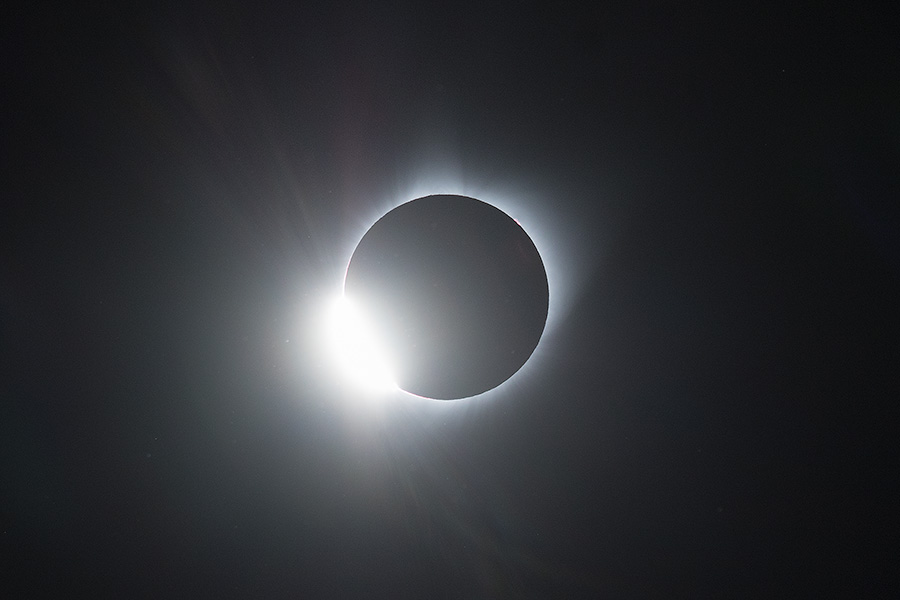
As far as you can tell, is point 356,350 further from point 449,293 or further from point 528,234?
point 528,234

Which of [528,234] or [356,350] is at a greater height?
[528,234]

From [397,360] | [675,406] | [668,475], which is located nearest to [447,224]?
[397,360]

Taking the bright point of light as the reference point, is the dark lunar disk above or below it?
above

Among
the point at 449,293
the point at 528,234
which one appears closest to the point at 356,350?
the point at 449,293

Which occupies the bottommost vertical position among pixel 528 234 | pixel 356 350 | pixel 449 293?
pixel 356 350

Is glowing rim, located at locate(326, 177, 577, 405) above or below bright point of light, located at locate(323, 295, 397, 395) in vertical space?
above
